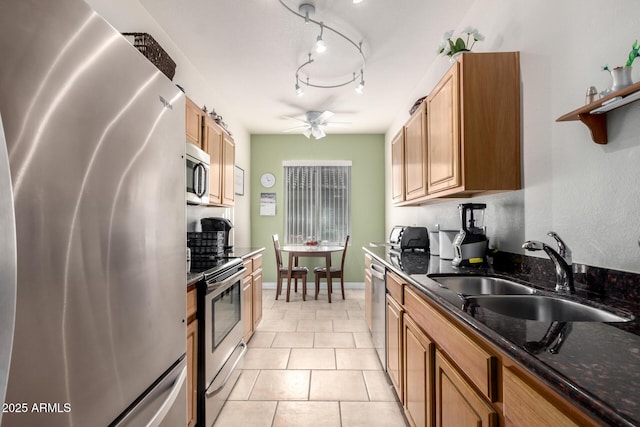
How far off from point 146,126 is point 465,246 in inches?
74.5

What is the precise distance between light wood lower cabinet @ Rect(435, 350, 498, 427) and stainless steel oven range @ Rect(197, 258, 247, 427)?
125cm

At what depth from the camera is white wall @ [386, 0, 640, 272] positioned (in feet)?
3.92

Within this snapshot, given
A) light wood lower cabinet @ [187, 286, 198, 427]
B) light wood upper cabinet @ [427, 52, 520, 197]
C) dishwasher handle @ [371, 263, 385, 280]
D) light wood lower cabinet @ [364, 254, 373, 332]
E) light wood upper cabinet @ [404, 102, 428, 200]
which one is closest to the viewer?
light wood lower cabinet @ [187, 286, 198, 427]

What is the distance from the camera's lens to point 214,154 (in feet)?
9.89

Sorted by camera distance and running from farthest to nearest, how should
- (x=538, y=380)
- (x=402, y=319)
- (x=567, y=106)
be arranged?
(x=402, y=319), (x=567, y=106), (x=538, y=380)

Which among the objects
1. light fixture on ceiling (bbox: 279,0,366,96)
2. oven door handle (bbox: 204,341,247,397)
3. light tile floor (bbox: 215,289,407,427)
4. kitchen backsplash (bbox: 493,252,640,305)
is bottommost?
light tile floor (bbox: 215,289,407,427)

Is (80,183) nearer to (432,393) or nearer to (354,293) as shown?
(432,393)

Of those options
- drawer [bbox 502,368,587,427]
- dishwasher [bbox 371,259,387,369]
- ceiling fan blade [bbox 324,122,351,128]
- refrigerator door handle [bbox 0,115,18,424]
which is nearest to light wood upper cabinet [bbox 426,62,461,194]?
dishwasher [bbox 371,259,387,369]

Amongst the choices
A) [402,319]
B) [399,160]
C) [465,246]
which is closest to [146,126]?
[402,319]

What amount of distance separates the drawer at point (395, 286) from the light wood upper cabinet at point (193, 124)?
5.82 feet

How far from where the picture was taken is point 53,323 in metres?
0.67

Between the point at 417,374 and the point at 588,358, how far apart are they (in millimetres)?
1062

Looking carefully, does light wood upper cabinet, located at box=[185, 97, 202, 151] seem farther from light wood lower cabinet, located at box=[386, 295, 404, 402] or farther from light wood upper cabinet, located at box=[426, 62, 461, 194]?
light wood lower cabinet, located at box=[386, 295, 404, 402]

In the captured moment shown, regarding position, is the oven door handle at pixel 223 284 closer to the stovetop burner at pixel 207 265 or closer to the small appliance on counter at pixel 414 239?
the stovetop burner at pixel 207 265
